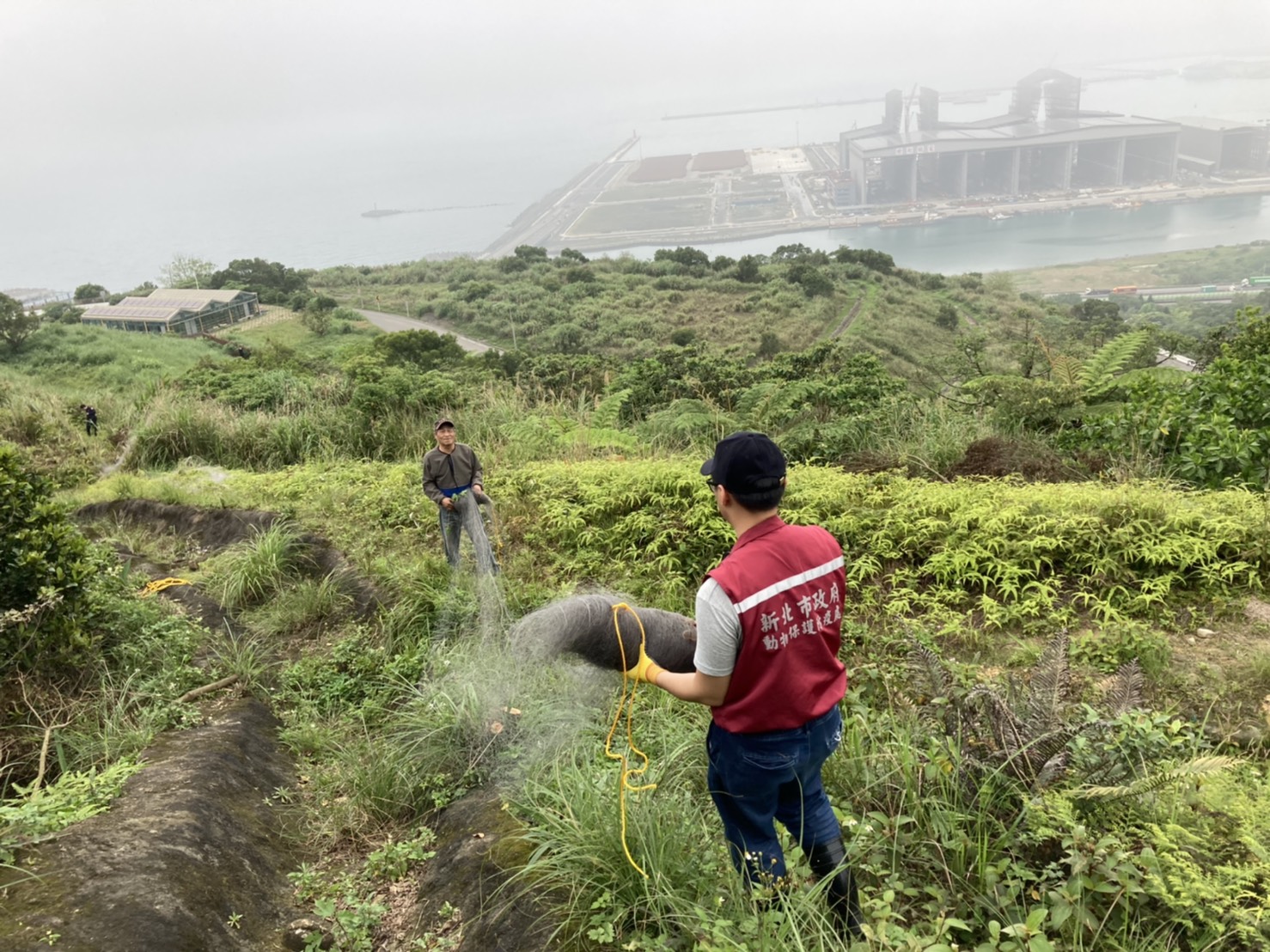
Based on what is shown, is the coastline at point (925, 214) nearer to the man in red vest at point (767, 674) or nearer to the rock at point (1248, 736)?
A: the rock at point (1248, 736)

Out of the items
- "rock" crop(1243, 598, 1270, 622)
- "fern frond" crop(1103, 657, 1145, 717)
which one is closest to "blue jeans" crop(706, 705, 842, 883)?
"fern frond" crop(1103, 657, 1145, 717)

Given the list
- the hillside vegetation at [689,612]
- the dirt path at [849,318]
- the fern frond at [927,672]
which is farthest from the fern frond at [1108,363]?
the dirt path at [849,318]

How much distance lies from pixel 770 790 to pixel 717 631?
629mm

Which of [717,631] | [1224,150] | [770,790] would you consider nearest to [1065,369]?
[770,790]

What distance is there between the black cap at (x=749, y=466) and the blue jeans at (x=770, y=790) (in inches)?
32.0

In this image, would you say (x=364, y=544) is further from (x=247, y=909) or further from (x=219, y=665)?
(x=247, y=909)

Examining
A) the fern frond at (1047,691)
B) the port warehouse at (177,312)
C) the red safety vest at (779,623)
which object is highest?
the red safety vest at (779,623)

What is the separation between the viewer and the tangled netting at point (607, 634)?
286 cm

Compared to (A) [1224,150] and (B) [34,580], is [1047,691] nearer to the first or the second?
(B) [34,580]

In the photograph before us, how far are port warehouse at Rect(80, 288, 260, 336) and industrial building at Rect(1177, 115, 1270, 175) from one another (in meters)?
122

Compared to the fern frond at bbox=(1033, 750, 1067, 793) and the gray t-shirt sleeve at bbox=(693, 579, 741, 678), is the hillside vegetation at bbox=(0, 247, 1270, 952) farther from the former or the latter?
the gray t-shirt sleeve at bbox=(693, 579, 741, 678)

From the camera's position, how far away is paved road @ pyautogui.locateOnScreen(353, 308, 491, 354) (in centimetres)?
4941

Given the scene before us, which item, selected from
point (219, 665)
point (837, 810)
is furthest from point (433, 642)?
point (837, 810)

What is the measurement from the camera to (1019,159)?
369 feet
